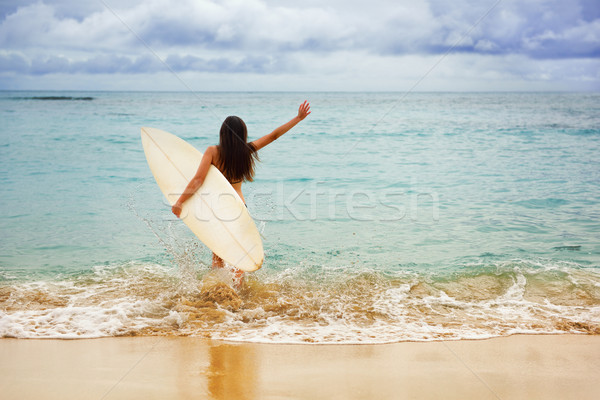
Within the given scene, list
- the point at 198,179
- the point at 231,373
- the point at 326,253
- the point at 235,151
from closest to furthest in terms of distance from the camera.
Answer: the point at 231,373 → the point at 235,151 → the point at 198,179 → the point at 326,253

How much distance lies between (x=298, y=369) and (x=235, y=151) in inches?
79.5

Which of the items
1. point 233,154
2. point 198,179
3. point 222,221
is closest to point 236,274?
point 222,221

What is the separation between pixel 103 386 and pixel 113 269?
8.36 feet

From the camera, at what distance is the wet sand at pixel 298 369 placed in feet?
8.30

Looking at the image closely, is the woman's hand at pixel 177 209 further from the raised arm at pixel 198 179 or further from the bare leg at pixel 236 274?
the bare leg at pixel 236 274

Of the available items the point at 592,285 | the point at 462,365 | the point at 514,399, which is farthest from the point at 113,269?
the point at 592,285

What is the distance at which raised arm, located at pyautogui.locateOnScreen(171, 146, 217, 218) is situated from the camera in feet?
13.4

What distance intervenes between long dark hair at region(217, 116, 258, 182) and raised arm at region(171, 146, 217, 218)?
91mm

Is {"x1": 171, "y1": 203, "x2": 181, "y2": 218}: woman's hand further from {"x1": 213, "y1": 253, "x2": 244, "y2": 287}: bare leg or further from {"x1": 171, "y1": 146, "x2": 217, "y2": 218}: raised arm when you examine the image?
{"x1": 213, "y1": 253, "x2": 244, "y2": 287}: bare leg

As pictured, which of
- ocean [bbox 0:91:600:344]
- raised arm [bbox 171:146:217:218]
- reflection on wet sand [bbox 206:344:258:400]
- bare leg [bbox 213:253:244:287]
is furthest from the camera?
bare leg [bbox 213:253:244:287]

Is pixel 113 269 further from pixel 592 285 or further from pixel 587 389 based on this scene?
pixel 592 285

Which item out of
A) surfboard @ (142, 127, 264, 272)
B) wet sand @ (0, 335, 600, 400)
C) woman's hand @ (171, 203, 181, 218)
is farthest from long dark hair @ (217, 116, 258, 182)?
wet sand @ (0, 335, 600, 400)

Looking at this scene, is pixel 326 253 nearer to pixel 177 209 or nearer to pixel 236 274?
pixel 236 274

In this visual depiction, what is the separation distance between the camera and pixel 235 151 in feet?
13.2
